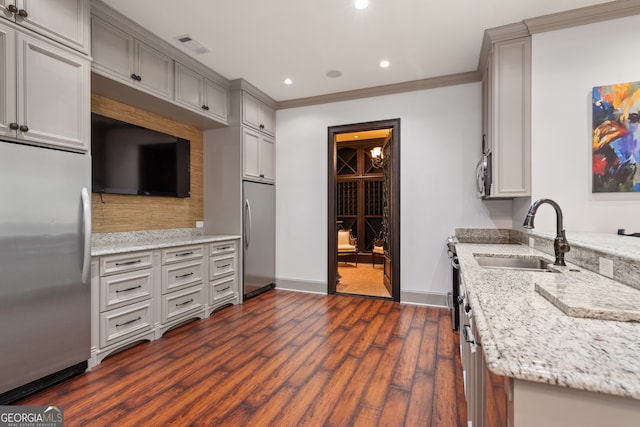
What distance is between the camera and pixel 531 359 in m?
0.67

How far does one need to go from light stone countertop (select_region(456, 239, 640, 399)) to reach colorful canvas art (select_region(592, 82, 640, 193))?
212 cm

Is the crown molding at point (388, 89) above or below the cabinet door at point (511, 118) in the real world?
above

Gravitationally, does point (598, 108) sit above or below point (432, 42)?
below

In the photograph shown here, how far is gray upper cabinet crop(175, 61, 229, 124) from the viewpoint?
3357 millimetres

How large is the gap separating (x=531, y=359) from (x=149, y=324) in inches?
121

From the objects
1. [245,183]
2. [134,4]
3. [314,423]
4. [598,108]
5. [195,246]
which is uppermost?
A: [134,4]

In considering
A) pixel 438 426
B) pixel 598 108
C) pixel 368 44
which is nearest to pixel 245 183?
pixel 368 44

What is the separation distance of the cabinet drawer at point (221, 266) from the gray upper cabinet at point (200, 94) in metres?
1.75

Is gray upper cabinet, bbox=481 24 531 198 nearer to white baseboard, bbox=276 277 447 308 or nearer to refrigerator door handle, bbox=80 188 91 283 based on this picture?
white baseboard, bbox=276 277 447 308

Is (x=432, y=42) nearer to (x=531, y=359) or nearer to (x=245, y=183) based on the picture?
(x=245, y=183)

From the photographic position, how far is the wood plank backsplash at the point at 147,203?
303 centimetres

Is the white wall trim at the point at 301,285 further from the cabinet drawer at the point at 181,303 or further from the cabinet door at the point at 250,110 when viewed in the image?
the cabinet door at the point at 250,110

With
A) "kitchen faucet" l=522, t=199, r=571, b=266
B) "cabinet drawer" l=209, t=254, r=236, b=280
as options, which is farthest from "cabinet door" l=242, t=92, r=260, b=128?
"kitchen faucet" l=522, t=199, r=571, b=266

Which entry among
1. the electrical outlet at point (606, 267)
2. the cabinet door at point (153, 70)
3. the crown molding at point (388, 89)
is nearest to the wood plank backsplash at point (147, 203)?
the cabinet door at point (153, 70)
